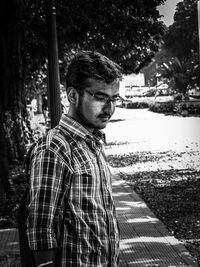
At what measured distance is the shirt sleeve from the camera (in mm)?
1700

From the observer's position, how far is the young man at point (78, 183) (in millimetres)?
1718

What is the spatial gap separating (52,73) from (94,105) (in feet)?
14.5

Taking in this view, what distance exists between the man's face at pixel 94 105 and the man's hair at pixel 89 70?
1.0 inches

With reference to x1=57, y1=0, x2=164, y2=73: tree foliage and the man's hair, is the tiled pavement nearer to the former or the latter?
the man's hair

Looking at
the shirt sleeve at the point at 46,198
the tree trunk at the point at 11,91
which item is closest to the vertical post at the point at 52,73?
the shirt sleeve at the point at 46,198

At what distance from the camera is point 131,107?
57469 millimetres

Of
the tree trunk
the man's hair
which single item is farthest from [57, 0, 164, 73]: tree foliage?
the man's hair

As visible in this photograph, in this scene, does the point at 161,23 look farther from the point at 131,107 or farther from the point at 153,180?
the point at 131,107

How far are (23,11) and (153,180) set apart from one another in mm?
6149

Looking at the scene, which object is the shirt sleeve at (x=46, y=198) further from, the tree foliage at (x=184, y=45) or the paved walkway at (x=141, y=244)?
the tree foliage at (x=184, y=45)

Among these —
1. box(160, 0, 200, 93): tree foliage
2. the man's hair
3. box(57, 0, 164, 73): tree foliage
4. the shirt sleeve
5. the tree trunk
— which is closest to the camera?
the shirt sleeve

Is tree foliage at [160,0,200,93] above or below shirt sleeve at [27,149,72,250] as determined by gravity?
above

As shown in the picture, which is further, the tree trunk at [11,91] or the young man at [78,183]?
the tree trunk at [11,91]

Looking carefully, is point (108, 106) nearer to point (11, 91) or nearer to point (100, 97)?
point (100, 97)
